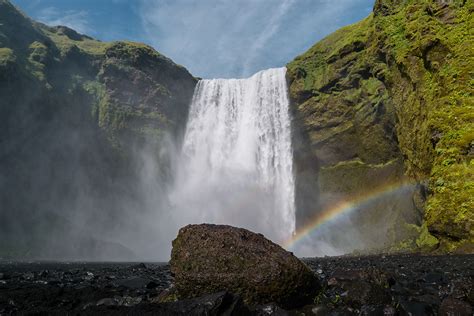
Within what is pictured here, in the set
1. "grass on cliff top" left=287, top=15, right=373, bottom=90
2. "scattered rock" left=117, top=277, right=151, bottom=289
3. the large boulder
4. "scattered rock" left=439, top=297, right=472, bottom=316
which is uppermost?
"grass on cliff top" left=287, top=15, right=373, bottom=90

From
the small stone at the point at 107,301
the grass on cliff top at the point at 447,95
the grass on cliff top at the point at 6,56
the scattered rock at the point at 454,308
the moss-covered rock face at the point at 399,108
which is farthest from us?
the grass on cliff top at the point at 6,56

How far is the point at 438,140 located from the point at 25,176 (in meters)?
44.9

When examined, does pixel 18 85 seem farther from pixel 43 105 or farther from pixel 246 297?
pixel 246 297

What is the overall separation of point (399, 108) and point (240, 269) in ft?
96.3

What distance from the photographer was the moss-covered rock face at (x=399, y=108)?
2094cm

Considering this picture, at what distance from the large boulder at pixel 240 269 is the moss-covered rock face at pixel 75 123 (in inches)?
1610

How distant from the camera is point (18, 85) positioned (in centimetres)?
4597

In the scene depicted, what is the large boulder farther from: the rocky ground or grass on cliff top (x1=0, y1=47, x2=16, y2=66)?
grass on cliff top (x1=0, y1=47, x2=16, y2=66)

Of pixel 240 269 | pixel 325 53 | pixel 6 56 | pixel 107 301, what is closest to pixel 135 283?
pixel 107 301

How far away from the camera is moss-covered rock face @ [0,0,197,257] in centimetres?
4494

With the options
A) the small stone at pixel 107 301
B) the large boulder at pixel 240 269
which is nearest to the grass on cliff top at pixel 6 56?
the small stone at pixel 107 301

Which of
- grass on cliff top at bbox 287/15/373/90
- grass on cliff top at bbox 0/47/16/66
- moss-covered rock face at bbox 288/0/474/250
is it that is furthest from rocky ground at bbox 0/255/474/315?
grass on cliff top at bbox 0/47/16/66

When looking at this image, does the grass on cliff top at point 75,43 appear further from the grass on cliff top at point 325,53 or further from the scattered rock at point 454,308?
the scattered rock at point 454,308

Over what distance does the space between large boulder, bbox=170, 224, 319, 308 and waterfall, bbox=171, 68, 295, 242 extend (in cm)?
3618
